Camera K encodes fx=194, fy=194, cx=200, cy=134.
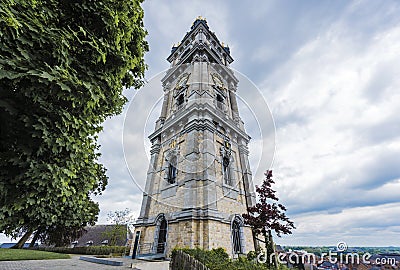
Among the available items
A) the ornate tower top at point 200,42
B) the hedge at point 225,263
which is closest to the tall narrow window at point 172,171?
the hedge at point 225,263

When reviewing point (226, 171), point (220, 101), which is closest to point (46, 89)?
point (226, 171)

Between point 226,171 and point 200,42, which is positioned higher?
point 200,42

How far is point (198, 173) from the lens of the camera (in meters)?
12.0

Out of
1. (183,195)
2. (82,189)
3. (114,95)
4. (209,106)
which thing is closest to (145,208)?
(183,195)

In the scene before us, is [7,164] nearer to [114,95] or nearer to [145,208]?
[114,95]

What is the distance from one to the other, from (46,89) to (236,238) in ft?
40.1

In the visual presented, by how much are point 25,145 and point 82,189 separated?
1625 millimetres

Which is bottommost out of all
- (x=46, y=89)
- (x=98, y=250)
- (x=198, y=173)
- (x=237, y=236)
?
(x=98, y=250)

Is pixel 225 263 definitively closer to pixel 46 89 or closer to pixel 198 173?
Result: pixel 46 89

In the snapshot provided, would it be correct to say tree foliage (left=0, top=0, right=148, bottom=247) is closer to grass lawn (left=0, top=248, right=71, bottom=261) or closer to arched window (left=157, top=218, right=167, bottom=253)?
arched window (left=157, top=218, right=167, bottom=253)

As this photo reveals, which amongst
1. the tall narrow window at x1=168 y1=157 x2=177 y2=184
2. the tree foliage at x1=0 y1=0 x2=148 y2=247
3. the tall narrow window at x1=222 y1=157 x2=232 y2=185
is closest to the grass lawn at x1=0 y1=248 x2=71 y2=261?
the tall narrow window at x1=168 y1=157 x2=177 y2=184

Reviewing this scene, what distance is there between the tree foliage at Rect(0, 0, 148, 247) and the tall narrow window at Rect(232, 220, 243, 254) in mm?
10006

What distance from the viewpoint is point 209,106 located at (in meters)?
15.0

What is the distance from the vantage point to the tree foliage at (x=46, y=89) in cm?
298
